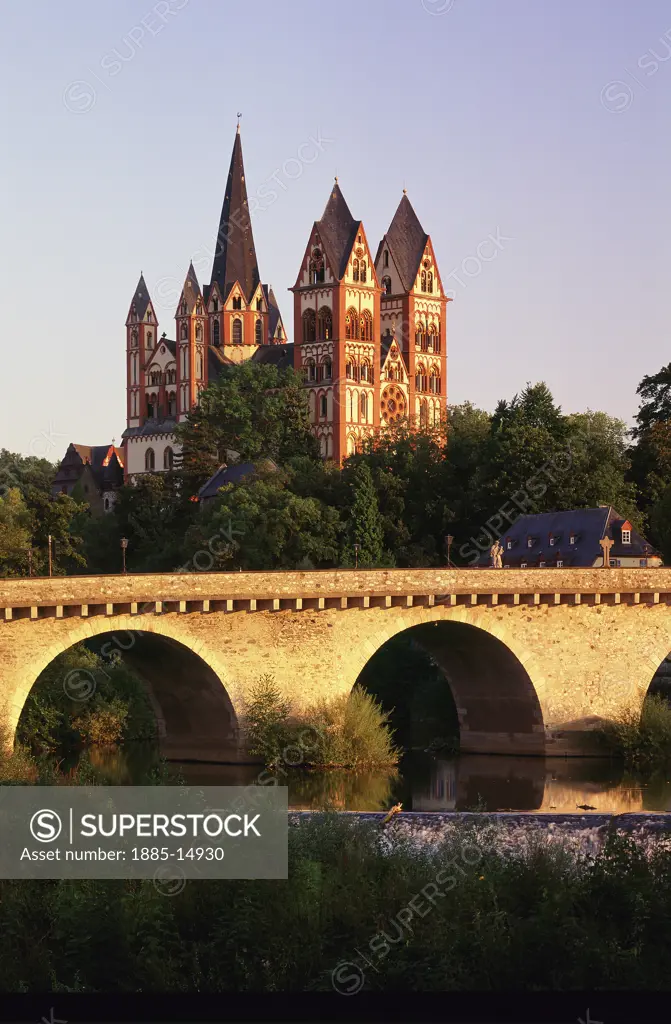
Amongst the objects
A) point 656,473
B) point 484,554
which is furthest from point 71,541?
point 656,473

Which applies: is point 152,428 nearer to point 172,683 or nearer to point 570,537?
point 570,537

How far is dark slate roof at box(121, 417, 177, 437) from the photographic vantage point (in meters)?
145

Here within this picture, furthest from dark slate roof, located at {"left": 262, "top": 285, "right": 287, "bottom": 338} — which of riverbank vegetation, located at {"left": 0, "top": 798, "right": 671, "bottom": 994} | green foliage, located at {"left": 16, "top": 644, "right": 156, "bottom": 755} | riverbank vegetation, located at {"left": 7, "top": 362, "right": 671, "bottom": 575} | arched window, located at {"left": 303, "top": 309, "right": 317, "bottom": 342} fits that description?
riverbank vegetation, located at {"left": 0, "top": 798, "right": 671, "bottom": 994}

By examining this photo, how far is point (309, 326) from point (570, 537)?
66556 mm

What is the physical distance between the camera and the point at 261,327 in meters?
150

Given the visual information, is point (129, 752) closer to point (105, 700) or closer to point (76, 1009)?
point (105, 700)

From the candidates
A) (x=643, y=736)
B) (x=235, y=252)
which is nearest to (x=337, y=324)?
(x=235, y=252)

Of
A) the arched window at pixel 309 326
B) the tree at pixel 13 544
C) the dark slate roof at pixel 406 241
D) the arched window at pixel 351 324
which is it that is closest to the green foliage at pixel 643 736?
the tree at pixel 13 544

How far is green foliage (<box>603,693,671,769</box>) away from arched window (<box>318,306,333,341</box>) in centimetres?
8332

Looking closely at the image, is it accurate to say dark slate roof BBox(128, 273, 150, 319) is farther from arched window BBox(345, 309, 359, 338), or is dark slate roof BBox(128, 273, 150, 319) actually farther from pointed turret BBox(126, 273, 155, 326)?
arched window BBox(345, 309, 359, 338)

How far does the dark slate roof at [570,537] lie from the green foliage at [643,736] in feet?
52.8

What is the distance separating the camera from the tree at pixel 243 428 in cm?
10975

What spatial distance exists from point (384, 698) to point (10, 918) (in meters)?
36.2

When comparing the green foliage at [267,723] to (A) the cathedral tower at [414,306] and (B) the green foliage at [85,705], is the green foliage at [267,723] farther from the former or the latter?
(A) the cathedral tower at [414,306]
